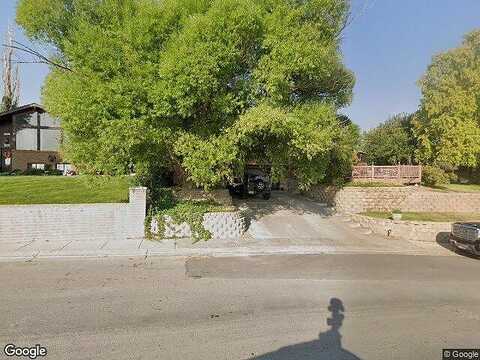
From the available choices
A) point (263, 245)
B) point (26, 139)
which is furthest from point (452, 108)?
point (26, 139)

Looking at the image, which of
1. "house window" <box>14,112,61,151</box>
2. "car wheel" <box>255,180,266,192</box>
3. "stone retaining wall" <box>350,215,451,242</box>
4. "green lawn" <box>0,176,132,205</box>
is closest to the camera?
"stone retaining wall" <box>350,215,451,242</box>

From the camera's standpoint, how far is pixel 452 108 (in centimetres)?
2450

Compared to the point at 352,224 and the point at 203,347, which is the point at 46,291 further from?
the point at 352,224

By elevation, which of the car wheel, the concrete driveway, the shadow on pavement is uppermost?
the car wheel

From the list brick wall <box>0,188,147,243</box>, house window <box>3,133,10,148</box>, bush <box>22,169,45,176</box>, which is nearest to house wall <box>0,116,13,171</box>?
house window <box>3,133,10,148</box>

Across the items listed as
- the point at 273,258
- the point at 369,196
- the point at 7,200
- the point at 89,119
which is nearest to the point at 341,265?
the point at 273,258

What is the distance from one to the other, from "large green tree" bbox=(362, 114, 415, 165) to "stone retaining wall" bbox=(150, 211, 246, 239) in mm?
20389

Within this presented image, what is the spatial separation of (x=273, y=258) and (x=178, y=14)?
7720mm

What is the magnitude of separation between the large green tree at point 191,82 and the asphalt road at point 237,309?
3.69m

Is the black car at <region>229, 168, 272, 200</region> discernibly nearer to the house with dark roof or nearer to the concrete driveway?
the concrete driveway

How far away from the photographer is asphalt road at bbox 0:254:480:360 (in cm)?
476

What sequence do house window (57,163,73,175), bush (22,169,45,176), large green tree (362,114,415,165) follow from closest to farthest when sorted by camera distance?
large green tree (362,114,415,165) → bush (22,169,45,176) → house window (57,163,73,175)

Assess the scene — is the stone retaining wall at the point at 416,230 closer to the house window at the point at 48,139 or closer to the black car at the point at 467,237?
the black car at the point at 467,237

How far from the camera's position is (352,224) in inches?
571
